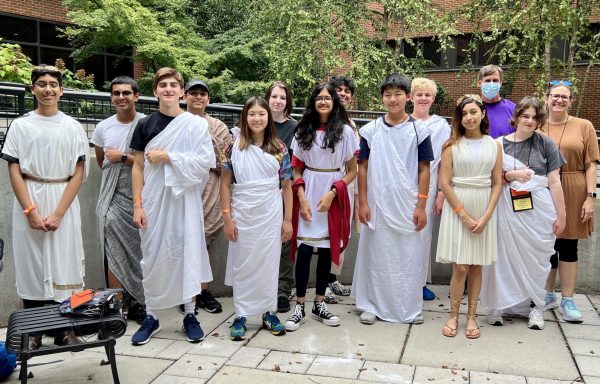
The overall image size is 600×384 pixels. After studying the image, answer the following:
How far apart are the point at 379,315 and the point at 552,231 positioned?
1.58m

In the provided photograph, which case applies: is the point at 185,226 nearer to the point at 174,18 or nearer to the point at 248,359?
the point at 248,359

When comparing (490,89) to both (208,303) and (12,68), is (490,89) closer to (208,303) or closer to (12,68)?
(208,303)

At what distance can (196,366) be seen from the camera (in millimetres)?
3670

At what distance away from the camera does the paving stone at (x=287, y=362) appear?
3.65 m

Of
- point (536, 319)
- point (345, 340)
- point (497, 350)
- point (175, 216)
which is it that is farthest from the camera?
point (536, 319)

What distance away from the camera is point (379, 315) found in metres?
4.58

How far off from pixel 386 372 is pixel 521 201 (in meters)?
1.80

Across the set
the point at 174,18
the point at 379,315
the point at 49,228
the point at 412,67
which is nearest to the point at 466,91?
the point at 412,67

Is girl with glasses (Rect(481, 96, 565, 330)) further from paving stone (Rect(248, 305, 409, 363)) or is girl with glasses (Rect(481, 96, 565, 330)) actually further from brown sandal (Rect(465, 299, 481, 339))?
paving stone (Rect(248, 305, 409, 363))

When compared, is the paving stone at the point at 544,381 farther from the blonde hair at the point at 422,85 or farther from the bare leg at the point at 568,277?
the blonde hair at the point at 422,85

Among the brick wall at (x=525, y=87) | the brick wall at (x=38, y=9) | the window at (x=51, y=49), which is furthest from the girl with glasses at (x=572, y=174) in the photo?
the brick wall at (x=38, y=9)

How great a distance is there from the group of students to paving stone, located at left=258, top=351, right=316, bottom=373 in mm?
379

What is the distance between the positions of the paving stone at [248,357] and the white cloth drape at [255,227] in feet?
1.16

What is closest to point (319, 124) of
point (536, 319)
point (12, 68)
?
point (536, 319)
